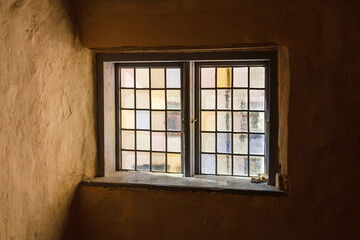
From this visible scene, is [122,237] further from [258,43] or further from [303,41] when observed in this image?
[303,41]

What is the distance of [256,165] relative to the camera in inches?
119

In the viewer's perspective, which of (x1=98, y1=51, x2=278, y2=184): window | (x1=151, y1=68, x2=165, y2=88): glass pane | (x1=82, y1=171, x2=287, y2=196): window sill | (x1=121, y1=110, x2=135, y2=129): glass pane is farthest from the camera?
(x1=121, y1=110, x2=135, y2=129): glass pane

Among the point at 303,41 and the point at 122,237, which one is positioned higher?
the point at 303,41

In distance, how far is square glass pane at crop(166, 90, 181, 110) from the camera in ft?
10.2

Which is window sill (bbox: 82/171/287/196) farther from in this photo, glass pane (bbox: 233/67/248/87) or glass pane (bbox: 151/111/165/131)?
glass pane (bbox: 233/67/248/87)

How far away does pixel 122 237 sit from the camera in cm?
289

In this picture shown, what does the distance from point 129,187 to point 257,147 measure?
A: 115 cm

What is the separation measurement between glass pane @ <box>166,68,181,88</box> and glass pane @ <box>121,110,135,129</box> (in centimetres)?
44

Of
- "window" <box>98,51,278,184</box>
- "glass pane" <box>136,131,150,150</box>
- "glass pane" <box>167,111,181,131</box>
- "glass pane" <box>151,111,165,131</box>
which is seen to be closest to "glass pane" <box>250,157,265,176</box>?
"window" <box>98,51,278,184</box>

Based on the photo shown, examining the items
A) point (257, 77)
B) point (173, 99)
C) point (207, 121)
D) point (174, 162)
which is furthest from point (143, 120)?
point (257, 77)

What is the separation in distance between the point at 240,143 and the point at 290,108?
0.62 m

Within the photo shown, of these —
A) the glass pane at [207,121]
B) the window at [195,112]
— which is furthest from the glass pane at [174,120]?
the glass pane at [207,121]

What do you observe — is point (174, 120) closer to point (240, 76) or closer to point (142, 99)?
point (142, 99)

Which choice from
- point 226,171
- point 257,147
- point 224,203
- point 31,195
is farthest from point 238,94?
point 31,195
